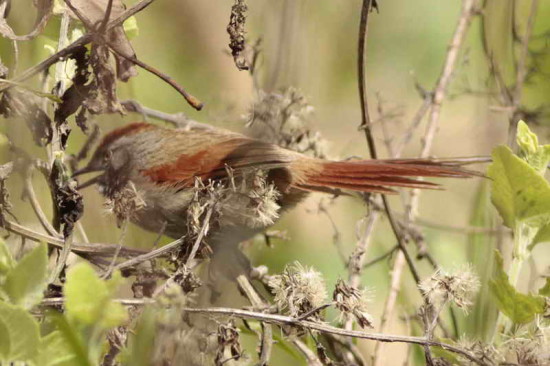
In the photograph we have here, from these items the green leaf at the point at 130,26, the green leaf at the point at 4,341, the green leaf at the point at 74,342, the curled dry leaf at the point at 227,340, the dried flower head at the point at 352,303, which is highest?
the green leaf at the point at 130,26

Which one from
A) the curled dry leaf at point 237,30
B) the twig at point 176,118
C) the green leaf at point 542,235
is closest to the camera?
the curled dry leaf at point 237,30

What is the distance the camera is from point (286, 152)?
2.65 meters

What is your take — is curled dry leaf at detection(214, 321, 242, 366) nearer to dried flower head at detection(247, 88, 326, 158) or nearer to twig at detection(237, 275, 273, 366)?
twig at detection(237, 275, 273, 366)

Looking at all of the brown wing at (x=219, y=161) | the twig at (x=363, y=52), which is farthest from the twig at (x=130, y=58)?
the brown wing at (x=219, y=161)

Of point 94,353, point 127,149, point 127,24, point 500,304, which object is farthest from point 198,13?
point 94,353

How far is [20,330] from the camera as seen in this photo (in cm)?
107

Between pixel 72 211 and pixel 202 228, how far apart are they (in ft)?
0.81

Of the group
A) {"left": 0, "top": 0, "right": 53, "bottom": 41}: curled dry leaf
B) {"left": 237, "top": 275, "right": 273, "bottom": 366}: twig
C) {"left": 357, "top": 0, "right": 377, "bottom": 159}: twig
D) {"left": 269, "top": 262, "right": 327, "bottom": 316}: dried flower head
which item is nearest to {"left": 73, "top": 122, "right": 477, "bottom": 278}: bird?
{"left": 237, "top": 275, "right": 273, "bottom": 366}: twig

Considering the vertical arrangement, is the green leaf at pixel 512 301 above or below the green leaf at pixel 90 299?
above

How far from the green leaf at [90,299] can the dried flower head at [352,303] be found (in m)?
0.45

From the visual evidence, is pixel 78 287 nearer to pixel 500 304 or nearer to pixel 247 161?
pixel 500 304

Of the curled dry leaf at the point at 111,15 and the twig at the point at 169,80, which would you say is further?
the curled dry leaf at the point at 111,15

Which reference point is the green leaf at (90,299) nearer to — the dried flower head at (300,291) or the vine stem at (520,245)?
the dried flower head at (300,291)

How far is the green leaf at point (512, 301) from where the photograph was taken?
1.55 metres
